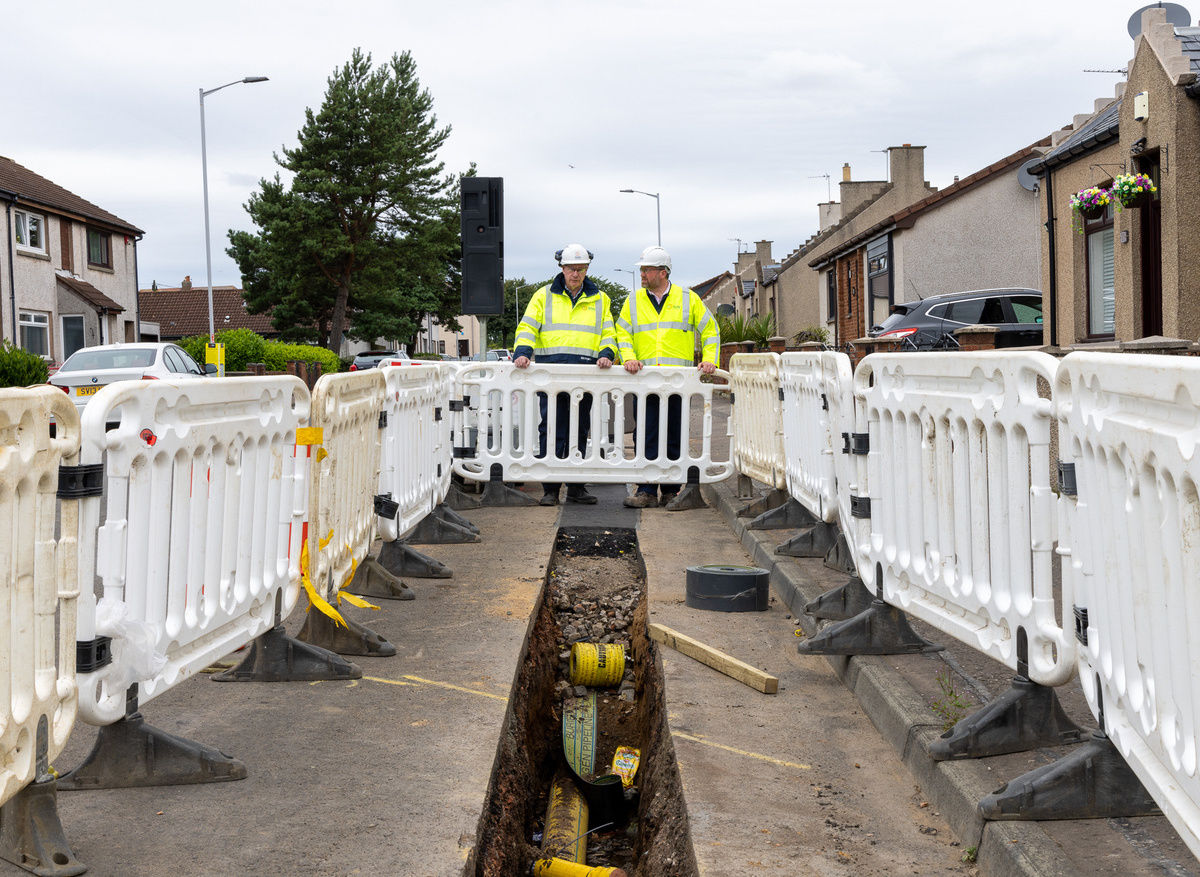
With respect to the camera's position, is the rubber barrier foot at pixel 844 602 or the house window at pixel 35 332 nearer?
the rubber barrier foot at pixel 844 602

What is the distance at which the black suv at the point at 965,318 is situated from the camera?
59.0 ft

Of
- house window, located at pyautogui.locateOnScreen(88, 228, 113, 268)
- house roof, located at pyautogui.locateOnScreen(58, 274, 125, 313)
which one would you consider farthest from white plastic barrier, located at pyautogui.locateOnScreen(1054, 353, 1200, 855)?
house window, located at pyautogui.locateOnScreen(88, 228, 113, 268)

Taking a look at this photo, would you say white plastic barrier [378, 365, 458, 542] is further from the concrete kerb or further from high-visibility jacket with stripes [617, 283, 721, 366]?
the concrete kerb

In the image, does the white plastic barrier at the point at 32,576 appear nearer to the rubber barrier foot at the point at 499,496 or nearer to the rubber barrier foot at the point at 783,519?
the rubber barrier foot at the point at 783,519

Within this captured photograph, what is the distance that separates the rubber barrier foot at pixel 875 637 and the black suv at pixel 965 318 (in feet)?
43.3

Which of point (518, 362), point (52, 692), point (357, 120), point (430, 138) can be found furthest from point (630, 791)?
point (430, 138)

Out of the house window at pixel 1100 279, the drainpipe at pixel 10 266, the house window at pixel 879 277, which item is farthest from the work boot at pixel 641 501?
the drainpipe at pixel 10 266

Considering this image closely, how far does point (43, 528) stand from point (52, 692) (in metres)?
0.41

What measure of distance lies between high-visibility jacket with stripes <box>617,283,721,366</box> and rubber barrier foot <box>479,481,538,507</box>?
1532 millimetres

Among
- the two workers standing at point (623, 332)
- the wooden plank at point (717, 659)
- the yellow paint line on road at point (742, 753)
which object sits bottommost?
the yellow paint line on road at point (742, 753)

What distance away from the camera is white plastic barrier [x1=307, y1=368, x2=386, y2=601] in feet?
14.4

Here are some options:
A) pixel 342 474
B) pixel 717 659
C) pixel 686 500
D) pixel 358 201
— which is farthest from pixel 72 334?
pixel 717 659

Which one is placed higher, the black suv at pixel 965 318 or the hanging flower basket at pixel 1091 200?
the hanging flower basket at pixel 1091 200

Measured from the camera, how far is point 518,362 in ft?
29.6
